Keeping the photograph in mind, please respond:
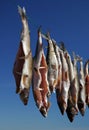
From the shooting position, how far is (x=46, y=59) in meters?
12.7

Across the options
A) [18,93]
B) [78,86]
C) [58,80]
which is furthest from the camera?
A: [78,86]

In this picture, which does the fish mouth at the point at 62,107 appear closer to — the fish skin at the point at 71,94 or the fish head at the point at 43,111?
the fish skin at the point at 71,94

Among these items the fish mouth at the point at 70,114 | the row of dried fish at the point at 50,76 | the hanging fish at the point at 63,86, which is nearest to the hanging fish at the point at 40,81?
the row of dried fish at the point at 50,76

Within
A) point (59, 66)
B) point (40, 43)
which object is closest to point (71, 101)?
point (59, 66)

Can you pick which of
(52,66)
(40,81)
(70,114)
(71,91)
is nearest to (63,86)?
(71,91)

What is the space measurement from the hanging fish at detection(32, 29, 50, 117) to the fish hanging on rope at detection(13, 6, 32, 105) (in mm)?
204

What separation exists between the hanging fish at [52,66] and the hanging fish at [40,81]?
19 centimetres

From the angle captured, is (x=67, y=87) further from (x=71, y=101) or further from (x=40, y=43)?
(x=40, y=43)

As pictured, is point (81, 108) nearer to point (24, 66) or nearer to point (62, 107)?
point (62, 107)

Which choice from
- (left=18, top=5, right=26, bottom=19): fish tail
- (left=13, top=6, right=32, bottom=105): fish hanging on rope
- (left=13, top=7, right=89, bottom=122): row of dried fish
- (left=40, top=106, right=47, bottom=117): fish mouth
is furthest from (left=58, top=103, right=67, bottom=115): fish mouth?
(left=18, top=5, right=26, bottom=19): fish tail

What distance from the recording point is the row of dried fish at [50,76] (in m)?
11.7

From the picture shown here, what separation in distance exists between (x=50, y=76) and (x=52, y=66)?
255mm

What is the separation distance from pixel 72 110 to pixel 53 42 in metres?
1.76

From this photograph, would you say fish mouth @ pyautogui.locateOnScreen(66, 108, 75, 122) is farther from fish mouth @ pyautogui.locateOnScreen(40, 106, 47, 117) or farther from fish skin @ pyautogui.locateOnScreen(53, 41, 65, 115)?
fish mouth @ pyautogui.locateOnScreen(40, 106, 47, 117)
